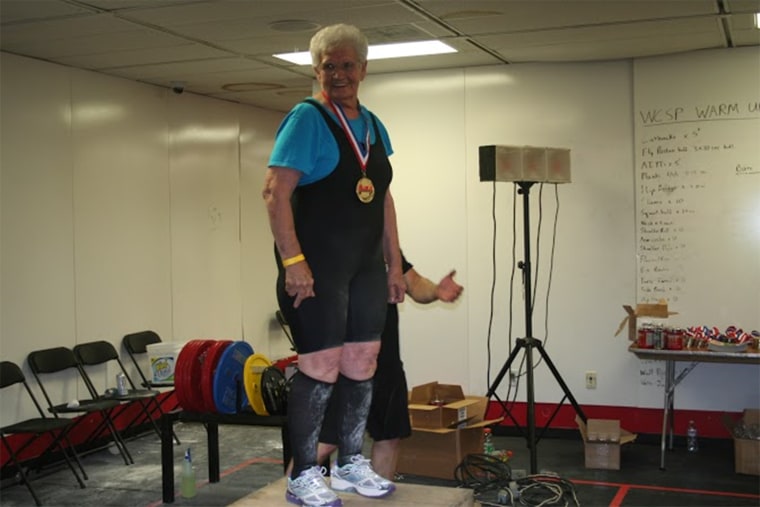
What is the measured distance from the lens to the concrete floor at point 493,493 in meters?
5.17

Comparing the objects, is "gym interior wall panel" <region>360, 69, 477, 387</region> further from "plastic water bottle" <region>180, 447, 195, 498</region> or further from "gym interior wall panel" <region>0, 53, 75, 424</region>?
"gym interior wall panel" <region>0, 53, 75, 424</region>

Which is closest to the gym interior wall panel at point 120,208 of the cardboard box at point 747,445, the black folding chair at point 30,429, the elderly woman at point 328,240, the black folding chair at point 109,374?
the black folding chair at point 109,374

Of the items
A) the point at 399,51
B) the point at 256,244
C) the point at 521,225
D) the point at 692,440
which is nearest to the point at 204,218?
the point at 256,244

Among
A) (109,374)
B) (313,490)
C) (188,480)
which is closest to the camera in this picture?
(313,490)

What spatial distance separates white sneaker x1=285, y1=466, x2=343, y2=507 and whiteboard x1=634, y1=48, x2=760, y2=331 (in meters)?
4.06

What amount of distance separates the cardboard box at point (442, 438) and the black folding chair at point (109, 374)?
183 centimetres

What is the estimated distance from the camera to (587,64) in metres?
6.51

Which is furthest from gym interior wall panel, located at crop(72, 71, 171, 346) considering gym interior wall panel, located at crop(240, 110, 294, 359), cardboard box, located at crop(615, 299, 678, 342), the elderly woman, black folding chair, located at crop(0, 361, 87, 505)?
the elderly woman

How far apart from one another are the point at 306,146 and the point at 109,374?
14.8ft

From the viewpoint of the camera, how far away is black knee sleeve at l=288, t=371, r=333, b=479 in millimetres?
2807

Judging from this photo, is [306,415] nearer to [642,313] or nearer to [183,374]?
[183,374]

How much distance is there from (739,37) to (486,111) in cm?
177

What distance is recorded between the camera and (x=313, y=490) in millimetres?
2795

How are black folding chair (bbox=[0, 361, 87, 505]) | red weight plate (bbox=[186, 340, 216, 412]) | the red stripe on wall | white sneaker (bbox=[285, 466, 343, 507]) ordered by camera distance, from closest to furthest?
white sneaker (bbox=[285, 466, 343, 507])
red weight plate (bbox=[186, 340, 216, 412])
black folding chair (bbox=[0, 361, 87, 505])
the red stripe on wall
